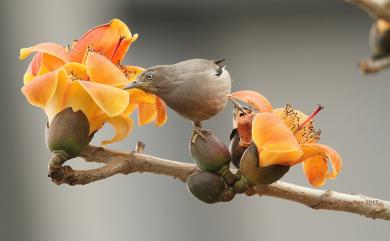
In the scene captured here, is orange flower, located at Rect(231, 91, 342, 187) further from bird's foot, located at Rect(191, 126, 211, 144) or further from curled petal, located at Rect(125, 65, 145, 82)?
curled petal, located at Rect(125, 65, 145, 82)

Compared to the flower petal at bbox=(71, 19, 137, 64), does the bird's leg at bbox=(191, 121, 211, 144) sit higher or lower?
lower

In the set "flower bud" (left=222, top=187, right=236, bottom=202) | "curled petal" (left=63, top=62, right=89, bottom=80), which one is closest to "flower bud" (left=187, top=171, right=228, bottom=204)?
"flower bud" (left=222, top=187, right=236, bottom=202)

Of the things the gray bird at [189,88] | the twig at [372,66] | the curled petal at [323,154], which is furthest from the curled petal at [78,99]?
the twig at [372,66]

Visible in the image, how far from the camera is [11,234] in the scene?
385 centimetres

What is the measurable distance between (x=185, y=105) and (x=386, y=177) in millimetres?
2642

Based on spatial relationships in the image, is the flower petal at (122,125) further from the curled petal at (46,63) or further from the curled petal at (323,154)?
the curled petal at (323,154)

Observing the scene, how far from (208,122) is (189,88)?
274 cm

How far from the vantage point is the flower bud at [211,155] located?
112 cm

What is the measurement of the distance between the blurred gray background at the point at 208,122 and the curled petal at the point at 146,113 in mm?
2445

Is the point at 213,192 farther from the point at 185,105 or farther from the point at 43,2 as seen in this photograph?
the point at 43,2

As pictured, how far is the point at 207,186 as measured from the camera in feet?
3.61

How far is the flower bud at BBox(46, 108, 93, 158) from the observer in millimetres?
1081

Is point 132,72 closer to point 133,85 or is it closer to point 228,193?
point 133,85

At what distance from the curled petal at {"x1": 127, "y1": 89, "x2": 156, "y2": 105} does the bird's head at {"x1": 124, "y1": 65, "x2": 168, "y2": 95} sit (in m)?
0.02
